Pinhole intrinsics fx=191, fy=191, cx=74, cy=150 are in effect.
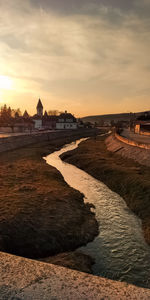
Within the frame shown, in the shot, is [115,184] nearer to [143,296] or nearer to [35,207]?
[35,207]

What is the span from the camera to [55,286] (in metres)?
5.49

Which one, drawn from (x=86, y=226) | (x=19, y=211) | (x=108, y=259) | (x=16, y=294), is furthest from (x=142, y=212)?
(x=16, y=294)

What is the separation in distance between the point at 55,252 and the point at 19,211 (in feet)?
14.3

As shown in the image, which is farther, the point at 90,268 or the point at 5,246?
the point at 5,246

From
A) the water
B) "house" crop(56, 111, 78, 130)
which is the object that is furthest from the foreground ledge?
"house" crop(56, 111, 78, 130)

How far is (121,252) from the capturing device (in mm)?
10734

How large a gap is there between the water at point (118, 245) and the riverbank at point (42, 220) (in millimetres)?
870

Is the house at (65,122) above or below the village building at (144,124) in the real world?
above

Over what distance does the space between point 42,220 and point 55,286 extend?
8.08m

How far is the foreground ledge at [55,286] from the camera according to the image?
511 cm

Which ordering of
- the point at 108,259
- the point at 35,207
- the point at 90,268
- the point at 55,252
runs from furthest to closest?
the point at 35,207 < the point at 55,252 < the point at 108,259 < the point at 90,268

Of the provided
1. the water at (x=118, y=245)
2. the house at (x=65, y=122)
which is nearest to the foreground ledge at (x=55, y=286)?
the water at (x=118, y=245)

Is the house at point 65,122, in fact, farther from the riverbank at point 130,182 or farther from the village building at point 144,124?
the riverbank at point 130,182

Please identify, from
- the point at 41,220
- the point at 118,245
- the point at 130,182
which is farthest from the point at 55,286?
the point at 130,182
